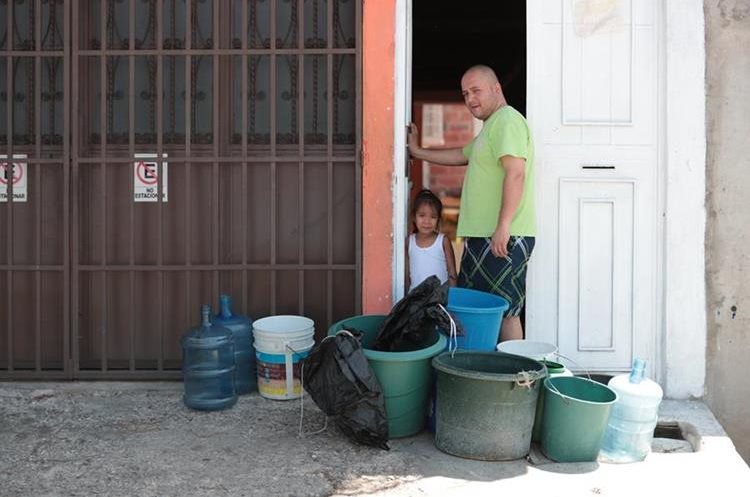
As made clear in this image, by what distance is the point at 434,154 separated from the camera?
5125 millimetres

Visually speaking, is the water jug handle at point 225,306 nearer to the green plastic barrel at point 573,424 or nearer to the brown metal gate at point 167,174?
the brown metal gate at point 167,174

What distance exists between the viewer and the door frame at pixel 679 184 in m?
4.94

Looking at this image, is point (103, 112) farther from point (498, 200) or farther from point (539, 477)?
point (539, 477)

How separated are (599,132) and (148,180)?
9.34 ft

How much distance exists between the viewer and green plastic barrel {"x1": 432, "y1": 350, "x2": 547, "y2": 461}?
388cm

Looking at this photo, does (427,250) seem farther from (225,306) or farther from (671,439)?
(671,439)

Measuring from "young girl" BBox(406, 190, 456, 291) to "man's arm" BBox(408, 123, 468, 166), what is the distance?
28cm

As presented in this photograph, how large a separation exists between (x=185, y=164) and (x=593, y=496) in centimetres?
309

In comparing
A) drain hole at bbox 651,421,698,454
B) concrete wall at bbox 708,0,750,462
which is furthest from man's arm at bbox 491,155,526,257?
drain hole at bbox 651,421,698,454

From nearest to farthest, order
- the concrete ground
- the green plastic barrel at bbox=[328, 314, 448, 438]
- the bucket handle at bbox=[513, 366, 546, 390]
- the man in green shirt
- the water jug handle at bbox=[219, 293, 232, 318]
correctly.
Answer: the concrete ground → the bucket handle at bbox=[513, 366, 546, 390] → the green plastic barrel at bbox=[328, 314, 448, 438] → the man in green shirt → the water jug handle at bbox=[219, 293, 232, 318]

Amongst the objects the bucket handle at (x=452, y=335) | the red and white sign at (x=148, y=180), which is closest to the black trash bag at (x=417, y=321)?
the bucket handle at (x=452, y=335)

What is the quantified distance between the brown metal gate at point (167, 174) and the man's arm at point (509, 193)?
36.8 inches

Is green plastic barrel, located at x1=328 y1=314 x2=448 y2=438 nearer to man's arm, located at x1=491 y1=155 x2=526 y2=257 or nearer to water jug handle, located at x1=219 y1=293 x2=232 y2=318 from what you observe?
man's arm, located at x1=491 y1=155 x2=526 y2=257

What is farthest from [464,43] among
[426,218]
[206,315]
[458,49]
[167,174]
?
[206,315]
